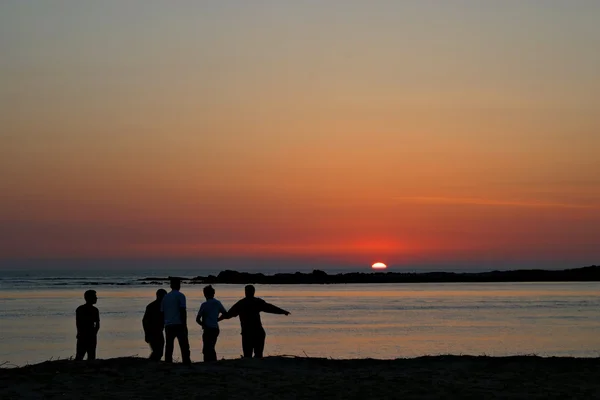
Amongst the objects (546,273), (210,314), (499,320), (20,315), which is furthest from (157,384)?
(546,273)

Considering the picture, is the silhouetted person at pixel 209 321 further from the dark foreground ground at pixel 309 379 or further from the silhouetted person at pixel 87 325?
the silhouetted person at pixel 87 325

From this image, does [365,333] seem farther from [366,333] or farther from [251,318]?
[251,318]

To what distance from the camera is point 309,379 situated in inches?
516

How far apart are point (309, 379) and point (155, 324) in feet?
13.1

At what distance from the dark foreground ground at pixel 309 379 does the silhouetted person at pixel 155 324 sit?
173 centimetres

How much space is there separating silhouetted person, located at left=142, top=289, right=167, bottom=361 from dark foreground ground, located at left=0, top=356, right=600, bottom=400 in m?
1.73

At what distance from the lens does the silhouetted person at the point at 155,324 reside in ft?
51.5

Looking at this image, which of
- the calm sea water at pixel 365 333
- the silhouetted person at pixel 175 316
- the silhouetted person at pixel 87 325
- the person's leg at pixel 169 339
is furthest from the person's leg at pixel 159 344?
the calm sea water at pixel 365 333

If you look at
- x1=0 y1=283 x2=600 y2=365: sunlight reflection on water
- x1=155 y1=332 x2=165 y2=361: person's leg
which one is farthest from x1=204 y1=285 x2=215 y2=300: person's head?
x1=0 y1=283 x2=600 y2=365: sunlight reflection on water

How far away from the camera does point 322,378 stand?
43.4ft

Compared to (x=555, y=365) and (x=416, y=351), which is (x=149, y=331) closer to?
(x=555, y=365)

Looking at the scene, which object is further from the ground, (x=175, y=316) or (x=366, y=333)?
(x=175, y=316)

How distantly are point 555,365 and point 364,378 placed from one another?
3.57 metres

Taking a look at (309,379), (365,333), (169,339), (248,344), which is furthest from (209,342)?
(365,333)
